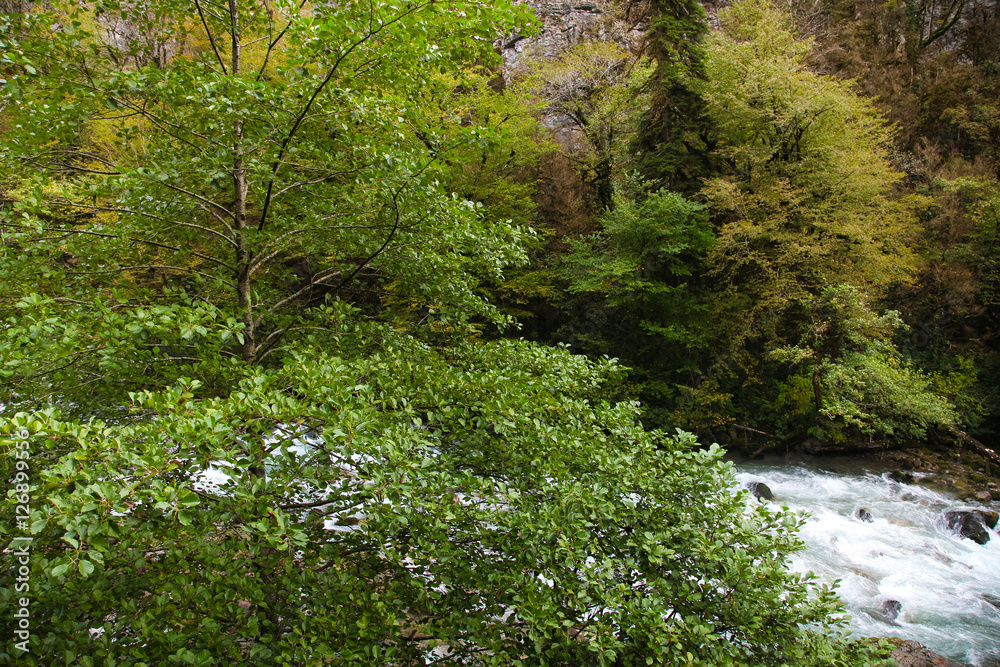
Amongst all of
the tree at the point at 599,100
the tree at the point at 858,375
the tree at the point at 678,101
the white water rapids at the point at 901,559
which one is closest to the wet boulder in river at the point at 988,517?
the white water rapids at the point at 901,559

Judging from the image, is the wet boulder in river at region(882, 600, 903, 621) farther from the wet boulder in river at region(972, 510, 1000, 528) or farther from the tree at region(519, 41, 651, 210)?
the tree at region(519, 41, 651, 210)

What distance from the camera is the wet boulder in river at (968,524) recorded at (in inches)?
344

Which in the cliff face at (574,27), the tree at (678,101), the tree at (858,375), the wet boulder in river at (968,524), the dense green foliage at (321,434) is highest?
the cliff face at (574,27)

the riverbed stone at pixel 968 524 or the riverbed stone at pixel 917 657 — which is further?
the riverbed stone at pixel 968 524

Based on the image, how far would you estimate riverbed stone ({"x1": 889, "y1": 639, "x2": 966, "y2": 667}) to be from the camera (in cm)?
571

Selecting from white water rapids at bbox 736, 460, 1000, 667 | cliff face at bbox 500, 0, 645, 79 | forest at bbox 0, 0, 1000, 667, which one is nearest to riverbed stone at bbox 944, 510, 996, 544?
white water rapids at bbox 736, 460, 1000, 667

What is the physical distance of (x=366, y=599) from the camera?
2.70 metres

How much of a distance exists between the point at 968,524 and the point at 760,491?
3319 mm

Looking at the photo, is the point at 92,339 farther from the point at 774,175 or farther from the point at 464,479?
the point at 774,175

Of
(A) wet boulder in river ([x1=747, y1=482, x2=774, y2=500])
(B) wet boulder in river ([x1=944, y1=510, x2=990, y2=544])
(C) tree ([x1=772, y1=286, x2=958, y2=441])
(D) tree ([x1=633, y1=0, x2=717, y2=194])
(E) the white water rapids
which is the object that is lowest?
(A) wet boulder in river ([x1=747, y1=482, x2=774, y2=500])

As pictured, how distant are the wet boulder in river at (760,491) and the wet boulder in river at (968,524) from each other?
2928mm

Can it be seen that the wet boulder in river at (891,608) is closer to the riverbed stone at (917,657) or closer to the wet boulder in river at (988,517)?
the riverbed stone at (917,657)

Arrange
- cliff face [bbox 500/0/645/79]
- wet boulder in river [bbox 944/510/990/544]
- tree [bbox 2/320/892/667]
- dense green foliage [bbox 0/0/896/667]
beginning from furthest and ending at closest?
1. cliff face [bbox 500/0/645/79]
2. wet boulder in river [bbox 944/510/990/544]
3. dense green foliage [bbox 0/0/896/667]
4. tree [bbox 2/320/892/667]

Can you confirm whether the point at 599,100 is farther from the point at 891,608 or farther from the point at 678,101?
the point at 891,608
